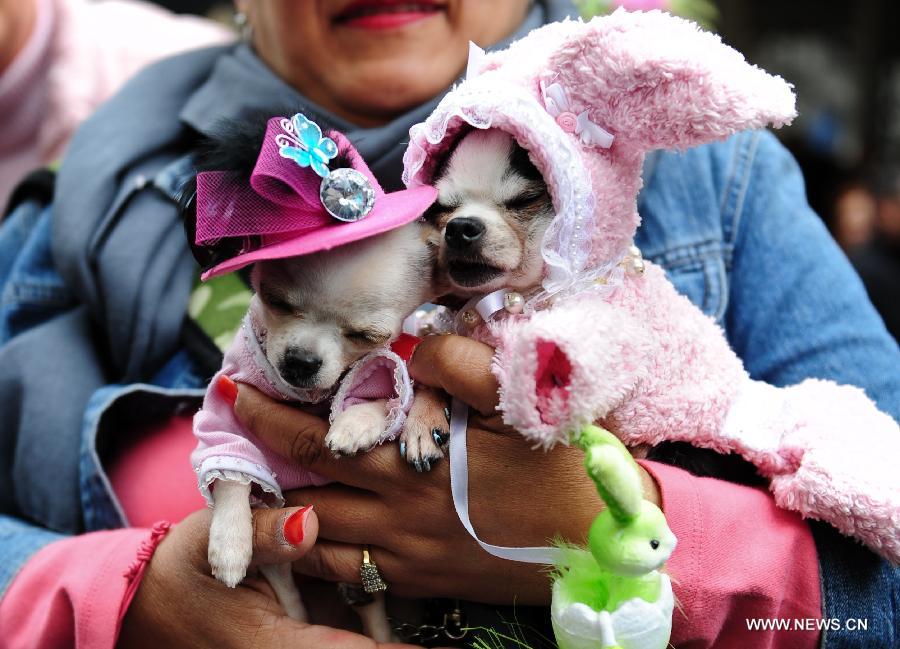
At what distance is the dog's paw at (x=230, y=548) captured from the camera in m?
1.02

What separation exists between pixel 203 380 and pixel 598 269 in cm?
77

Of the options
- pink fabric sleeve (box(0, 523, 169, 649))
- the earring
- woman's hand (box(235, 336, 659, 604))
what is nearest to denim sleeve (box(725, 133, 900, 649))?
woman's hand (box(235, 336, 659, 604))

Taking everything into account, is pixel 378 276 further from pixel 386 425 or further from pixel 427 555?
pixel 427 555

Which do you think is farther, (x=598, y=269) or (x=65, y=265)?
(x=65, y=265)

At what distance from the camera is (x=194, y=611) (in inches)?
44.1

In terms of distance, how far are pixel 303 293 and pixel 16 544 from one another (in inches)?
28.0

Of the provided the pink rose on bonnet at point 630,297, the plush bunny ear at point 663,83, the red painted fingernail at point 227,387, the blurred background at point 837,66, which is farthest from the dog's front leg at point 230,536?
the blurred background at point 837,66

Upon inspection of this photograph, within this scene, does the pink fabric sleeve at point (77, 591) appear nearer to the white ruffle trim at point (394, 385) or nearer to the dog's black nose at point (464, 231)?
the white ruffle trim at point (394, 385)

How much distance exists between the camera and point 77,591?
1182 millimetres

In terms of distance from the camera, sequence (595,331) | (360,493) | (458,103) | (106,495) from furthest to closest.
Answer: (106,495) → (360,493) → (458,103) → (595,331)

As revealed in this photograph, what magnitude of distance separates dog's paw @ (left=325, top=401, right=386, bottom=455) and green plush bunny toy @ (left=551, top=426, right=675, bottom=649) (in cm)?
30

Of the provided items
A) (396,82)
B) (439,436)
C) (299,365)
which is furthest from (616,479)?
(396,82)

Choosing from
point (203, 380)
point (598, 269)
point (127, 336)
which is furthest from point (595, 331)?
point (127, 336)

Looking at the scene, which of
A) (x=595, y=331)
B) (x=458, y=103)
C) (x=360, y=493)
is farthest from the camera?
(x=360, y=493)
